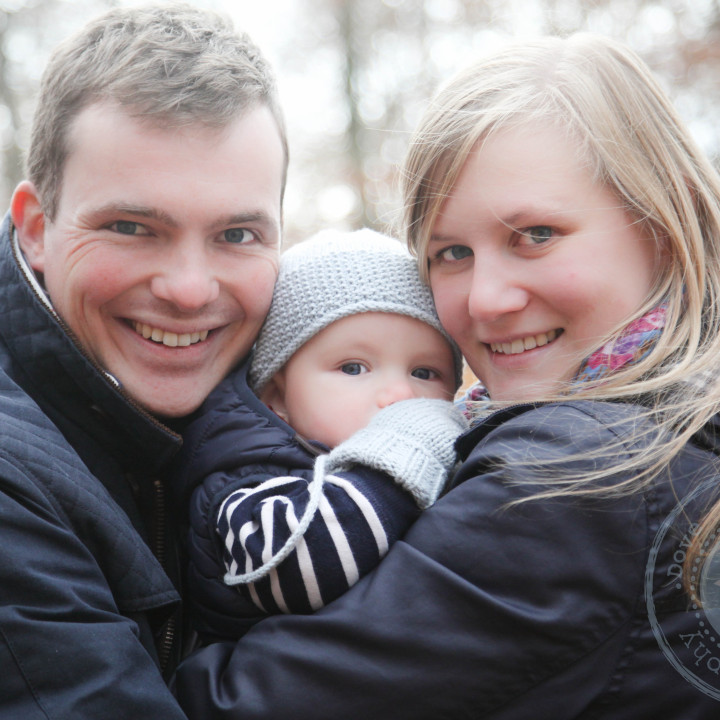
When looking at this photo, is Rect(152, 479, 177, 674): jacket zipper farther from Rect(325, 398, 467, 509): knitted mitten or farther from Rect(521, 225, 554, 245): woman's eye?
Rect(521, 225, 554, 245): woman's eye

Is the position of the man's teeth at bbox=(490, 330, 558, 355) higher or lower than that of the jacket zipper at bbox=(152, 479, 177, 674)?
higher

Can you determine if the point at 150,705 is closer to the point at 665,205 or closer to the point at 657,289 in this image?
the point at 657,289

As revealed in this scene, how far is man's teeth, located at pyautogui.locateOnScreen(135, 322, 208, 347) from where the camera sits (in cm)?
241

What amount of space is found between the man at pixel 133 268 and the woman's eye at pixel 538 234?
0.81m

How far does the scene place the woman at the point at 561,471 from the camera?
1.68 metres

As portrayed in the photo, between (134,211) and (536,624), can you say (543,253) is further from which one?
(134,211)

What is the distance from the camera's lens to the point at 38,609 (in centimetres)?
160

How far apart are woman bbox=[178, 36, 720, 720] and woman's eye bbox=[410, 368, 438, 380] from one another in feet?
1.44

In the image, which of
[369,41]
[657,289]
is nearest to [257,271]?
[657,289]

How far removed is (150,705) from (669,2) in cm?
1128

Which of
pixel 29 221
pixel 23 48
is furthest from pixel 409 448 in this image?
pixel 23 48

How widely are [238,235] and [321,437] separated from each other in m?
0.69

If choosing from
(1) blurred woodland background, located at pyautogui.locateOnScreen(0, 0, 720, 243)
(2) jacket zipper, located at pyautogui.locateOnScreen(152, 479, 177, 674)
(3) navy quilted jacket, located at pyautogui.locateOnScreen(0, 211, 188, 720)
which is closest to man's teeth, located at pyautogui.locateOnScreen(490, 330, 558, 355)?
(3) navy quilted jacket, located at pyautogui.locateOnScreen(0, 211, 188, 720)

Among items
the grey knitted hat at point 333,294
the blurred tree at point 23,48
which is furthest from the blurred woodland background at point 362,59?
the grey knitted hat at point 333,294
